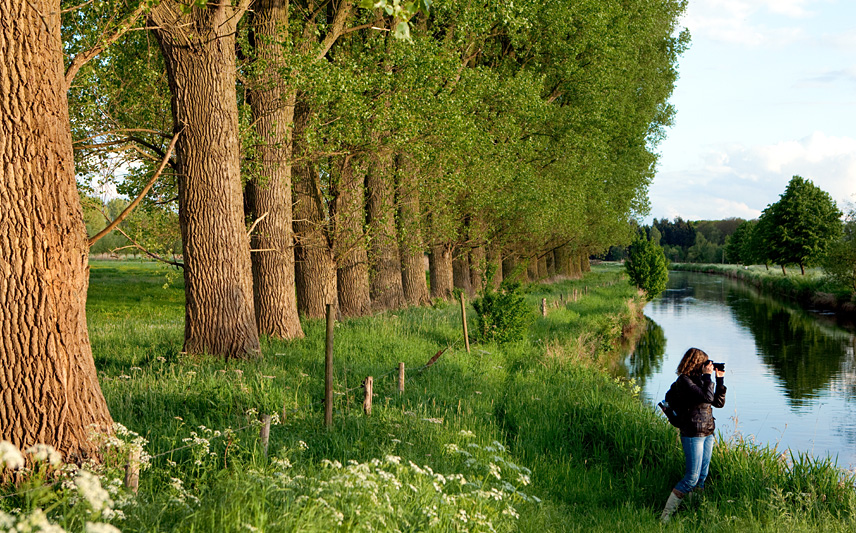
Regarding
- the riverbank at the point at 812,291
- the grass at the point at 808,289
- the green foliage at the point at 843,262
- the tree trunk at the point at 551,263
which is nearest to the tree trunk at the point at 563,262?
the tree trunk at the point at 551,263

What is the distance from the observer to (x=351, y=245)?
15.2 metres

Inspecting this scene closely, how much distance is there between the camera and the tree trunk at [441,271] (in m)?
23.0

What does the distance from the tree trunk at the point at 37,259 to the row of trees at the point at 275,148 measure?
0.05ft

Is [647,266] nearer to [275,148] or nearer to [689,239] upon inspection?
[275,148]

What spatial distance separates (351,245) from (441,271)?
8.27m

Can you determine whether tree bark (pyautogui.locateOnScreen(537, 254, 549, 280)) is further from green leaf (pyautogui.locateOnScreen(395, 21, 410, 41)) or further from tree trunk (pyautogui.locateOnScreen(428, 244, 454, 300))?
green leaf (pyautogui.locateOnScreen(395, 21, 410, 41))

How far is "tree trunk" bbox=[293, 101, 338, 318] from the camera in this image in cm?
1511

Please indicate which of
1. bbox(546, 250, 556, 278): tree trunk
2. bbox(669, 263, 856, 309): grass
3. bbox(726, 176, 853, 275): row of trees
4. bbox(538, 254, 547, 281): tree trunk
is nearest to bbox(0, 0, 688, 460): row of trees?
bbox(538, 254, 547, 281): tree trunk

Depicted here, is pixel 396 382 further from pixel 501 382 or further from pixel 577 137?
pixel 577 137

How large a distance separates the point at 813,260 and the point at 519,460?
202 feet

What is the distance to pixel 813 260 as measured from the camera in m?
59.8

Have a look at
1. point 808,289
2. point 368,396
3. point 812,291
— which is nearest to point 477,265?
point 368,396

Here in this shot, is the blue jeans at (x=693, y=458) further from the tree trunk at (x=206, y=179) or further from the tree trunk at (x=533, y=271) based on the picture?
the tree trunk at (x=533, y=271)

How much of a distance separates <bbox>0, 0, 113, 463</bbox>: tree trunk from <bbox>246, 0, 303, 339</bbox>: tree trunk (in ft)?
21.1
